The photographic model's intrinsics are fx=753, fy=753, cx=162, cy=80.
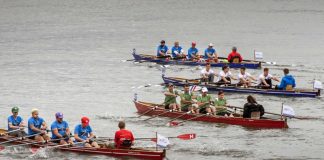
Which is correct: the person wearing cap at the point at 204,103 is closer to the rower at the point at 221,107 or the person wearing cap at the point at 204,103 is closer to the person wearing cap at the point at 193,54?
the rower at the point at 221,107

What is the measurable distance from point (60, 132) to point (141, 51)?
46.4 meters

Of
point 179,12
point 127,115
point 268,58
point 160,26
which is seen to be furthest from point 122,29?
point 127,115

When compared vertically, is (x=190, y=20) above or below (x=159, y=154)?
above

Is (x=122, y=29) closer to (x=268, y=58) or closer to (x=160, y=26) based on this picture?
(x=160, y=26)

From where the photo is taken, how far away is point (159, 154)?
34.9 metres

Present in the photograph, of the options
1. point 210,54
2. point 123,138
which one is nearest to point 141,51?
point 210,54

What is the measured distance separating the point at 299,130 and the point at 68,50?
44628 mm

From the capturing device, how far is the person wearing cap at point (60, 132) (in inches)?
1446

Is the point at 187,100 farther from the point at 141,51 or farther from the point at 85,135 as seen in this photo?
the point at 141,51

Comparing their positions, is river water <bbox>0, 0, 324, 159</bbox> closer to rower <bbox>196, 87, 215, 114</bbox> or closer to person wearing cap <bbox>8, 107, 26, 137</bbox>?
person wearing cap <bbox>8, 107, 26, 137</bbox>

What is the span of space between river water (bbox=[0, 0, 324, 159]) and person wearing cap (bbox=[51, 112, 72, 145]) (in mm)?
787

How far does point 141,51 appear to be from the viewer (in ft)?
272

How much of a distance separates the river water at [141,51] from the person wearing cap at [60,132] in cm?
79

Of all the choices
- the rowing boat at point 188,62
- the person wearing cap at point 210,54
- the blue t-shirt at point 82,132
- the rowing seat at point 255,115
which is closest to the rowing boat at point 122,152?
the blue t-shirt at point 82,132
